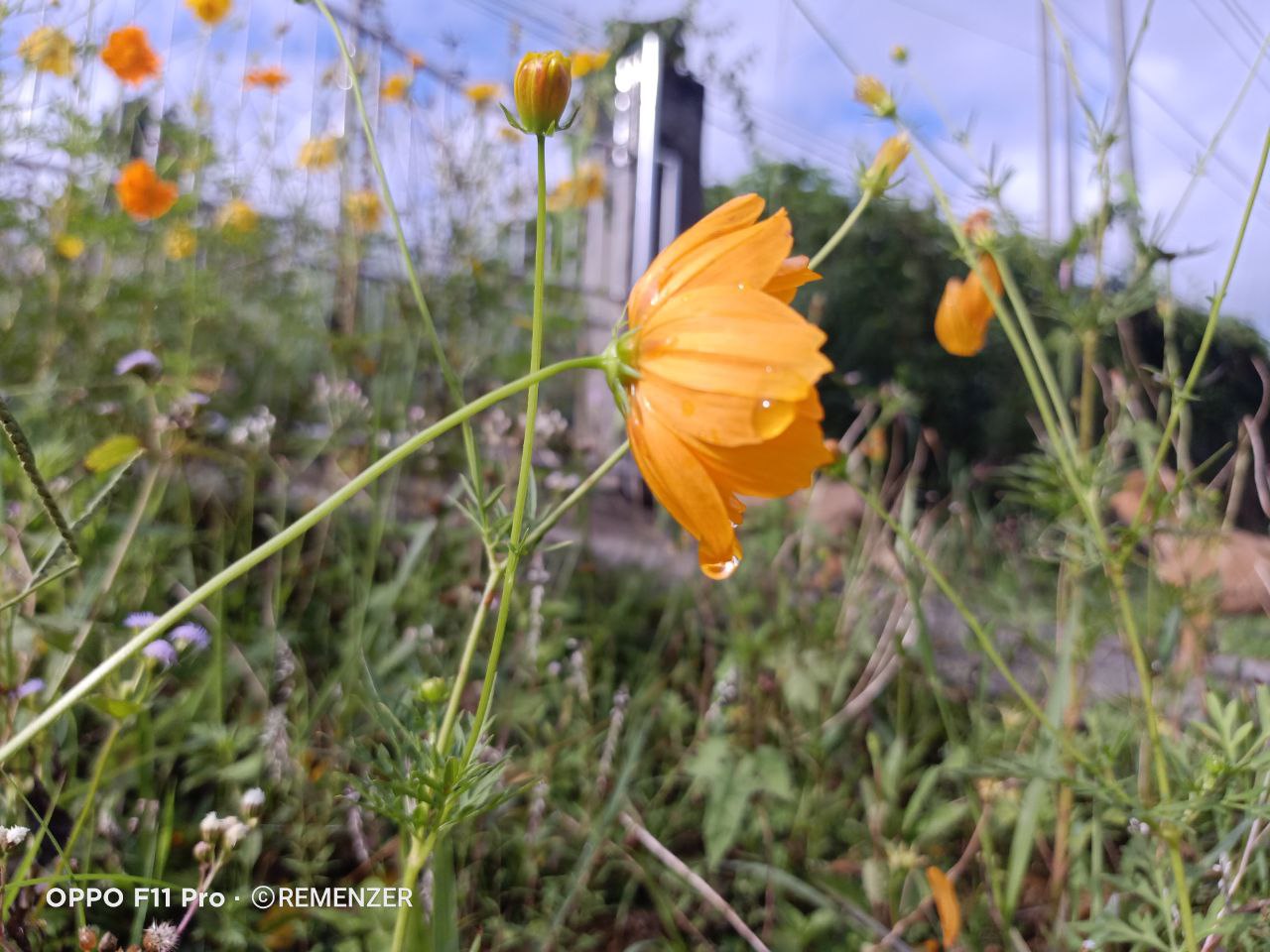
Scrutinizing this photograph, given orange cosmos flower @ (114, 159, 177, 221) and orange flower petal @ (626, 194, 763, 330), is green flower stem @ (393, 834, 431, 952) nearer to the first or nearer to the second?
orange flower petal @ (626, 194, 763, 330)

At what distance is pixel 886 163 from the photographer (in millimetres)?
727

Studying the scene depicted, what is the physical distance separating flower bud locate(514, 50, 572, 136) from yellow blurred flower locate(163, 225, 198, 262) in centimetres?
146

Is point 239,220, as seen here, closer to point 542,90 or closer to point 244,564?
point 542,90

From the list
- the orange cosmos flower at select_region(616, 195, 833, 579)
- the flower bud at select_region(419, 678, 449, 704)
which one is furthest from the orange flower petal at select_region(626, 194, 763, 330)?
the flower bud at select_region(419, 678, 449, 704)

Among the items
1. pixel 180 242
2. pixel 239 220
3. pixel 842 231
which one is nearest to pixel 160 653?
pixel 842 231

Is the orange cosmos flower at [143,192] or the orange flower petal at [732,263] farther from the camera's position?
the orange cosmos flower at [143,192]

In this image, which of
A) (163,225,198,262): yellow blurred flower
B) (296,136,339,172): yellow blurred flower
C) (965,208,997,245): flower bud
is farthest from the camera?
(296,136,339,172): yellow blurred flower

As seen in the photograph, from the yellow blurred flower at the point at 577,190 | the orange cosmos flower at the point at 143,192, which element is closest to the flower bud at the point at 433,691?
the orange cosmos flower at the point at 143,192

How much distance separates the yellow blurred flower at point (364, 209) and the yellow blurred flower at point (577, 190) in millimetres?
387

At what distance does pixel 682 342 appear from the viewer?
426mm

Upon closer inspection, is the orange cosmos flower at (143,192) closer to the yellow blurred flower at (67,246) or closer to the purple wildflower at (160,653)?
the yellow blurred flower at (67,246)

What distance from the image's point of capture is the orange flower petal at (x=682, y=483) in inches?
16.8

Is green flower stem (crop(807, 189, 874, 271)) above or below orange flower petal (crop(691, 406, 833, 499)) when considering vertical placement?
above

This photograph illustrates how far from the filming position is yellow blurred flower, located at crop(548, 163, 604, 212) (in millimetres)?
2051
